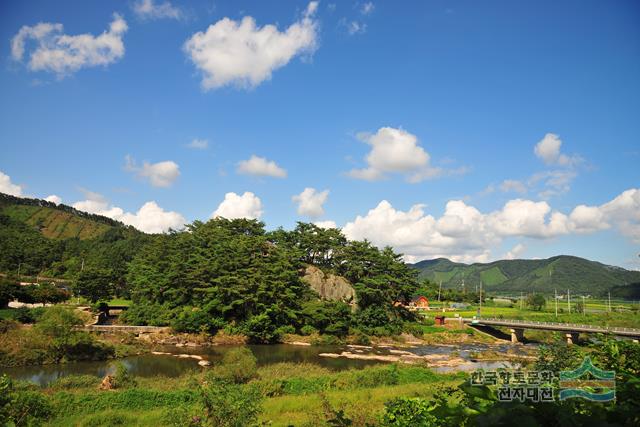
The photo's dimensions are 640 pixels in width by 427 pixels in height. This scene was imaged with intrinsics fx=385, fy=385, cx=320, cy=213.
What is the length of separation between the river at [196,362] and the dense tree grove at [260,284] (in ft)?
19.1

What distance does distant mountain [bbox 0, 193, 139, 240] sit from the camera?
16368 cm

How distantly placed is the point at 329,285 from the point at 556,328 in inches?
1443

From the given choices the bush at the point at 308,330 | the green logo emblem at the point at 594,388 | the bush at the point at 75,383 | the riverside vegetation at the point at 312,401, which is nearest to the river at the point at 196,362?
the bush at the point at 75,383

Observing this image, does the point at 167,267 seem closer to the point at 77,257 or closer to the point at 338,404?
the point at 338,404

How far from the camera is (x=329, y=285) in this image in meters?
69.1

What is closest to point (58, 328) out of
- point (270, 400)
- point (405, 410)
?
point (270, 400)

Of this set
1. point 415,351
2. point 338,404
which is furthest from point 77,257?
point 338,404

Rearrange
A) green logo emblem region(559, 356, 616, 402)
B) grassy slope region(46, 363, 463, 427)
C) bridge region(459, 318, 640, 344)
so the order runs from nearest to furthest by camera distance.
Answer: green logo emblem region(559, 356, 616, 402) → grassy slope region(46, 363, 463, 427) → bridge region(459, 318, 640, 344)

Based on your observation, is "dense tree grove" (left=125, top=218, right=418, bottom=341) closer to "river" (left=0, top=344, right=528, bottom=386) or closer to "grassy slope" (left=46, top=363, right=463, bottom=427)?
"river" (left=0, top=344, right=528, bottom=386)

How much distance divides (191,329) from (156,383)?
26839 mm

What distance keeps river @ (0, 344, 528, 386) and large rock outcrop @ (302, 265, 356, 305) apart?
50.1 feet

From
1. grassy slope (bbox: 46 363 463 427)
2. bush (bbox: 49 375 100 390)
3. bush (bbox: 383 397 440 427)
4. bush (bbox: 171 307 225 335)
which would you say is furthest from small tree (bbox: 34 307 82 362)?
bush (bbox: 383 397 440 427)

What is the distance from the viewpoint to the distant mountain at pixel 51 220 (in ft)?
537

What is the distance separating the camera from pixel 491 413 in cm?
235
